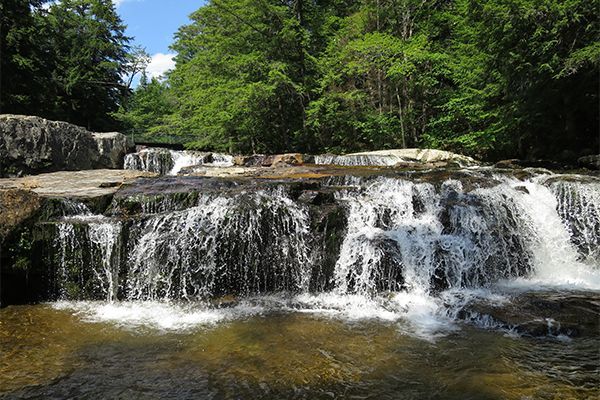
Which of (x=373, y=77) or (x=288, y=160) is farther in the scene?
(x=373, y=77)

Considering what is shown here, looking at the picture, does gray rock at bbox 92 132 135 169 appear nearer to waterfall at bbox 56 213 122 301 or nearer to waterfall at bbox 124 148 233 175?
waterfall at bbox 124 148 233 175

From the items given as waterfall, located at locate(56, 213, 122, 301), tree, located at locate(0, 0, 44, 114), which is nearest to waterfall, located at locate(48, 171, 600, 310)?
waterfall, located at locate(56, 213, 122, 301)

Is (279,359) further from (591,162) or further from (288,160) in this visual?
(591,162)

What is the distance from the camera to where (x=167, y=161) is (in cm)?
1599

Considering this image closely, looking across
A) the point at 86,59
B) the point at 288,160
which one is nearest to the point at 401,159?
the point at 288,160

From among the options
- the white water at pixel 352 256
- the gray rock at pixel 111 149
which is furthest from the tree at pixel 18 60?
the white water at pixel 352 256

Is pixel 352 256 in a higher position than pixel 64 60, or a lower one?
lower

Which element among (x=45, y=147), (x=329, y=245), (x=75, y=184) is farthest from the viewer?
(x=45, y=147)

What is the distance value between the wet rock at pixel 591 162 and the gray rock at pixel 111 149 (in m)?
15.9

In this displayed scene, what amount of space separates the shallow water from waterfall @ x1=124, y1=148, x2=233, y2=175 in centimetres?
1026

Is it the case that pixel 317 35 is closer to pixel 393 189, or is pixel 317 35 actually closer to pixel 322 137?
pixel 322 137

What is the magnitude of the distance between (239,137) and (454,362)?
822 inches

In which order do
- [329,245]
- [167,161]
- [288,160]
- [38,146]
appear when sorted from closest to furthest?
[329,245] → [38,146] → [288,160] → [167,161]

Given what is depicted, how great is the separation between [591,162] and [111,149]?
16092 millimetres
